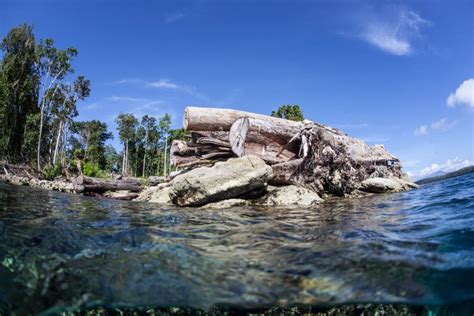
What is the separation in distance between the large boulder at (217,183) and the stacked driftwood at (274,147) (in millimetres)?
1167

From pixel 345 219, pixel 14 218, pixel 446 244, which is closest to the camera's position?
pixel 446 244

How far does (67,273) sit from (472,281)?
3671 millimetres

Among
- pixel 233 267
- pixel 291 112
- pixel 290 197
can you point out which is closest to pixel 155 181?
pixel 290 197

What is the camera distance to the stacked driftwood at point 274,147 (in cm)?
971

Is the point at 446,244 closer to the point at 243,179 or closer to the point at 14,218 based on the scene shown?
the point at 243,179

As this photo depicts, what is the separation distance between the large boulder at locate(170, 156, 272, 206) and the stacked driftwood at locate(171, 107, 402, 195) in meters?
1.17

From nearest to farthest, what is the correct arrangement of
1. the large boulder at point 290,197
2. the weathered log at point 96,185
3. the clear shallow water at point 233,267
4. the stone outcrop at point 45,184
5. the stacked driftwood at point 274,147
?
the clear shallow water at point 233,267 → the large boulder at point 290,197 → the stacked driftwood at point 274,147 → the weathered log at point 96,185 → the stone outcrop at point 45,184

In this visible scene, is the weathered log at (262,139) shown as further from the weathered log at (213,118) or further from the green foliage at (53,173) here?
the green foliage at (53,173)

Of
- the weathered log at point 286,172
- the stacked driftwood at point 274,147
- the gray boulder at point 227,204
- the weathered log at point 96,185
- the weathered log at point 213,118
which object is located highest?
the weathered log at point 213,118

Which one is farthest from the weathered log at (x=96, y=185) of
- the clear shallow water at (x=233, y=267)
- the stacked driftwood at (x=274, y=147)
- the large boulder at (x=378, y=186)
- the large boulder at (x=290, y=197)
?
the large boulder at (x=378, y=186)

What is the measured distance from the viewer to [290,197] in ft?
28.0

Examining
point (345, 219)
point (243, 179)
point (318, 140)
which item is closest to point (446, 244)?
point (345, 219)

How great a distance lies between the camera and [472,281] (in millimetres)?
2959

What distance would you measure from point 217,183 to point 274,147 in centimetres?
322
